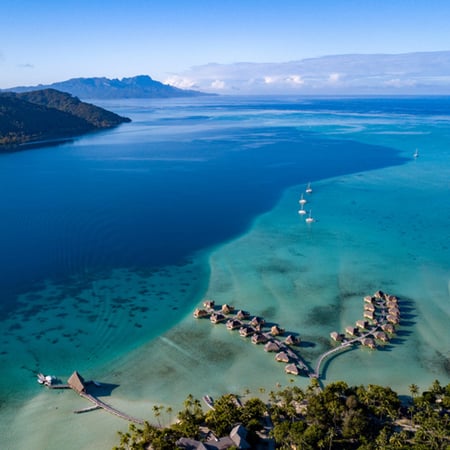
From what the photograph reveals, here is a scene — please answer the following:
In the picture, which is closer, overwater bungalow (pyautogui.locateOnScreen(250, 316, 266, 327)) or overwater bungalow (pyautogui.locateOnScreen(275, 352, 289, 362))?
overwater bungalow (pyautogui.locateOnScreen(275, 352, 289, 362))

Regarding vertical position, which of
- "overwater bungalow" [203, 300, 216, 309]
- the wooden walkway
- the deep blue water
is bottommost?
the wooden walkway

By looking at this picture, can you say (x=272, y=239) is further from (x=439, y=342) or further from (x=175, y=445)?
(x=175, y=445)

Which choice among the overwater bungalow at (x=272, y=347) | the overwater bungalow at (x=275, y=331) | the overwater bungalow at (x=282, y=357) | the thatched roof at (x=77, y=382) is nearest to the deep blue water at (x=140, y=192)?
the thatched roof at (x=77, y=382)

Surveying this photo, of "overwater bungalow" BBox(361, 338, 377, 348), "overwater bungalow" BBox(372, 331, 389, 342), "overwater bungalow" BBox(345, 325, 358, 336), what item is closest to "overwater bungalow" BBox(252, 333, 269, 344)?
"overwater bungalow" BBox(345, 325, 358, 336)

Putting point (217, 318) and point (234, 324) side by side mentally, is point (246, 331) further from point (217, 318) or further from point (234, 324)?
point (217, 318)

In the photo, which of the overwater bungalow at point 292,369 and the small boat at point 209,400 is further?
the overwater bungalow at point 292,369

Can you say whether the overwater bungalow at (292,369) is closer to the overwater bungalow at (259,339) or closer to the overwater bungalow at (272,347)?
the overwater bungalow at (272,347)

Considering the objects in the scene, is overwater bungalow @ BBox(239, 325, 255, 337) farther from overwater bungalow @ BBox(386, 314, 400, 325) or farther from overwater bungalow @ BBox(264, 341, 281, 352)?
overwater bungalow @ BBox(386, 314, 400, 325)
